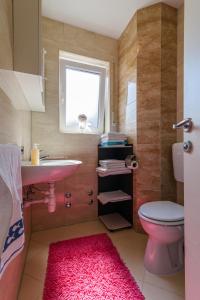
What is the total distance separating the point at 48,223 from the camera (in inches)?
72.4

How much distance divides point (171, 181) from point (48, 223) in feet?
4.52

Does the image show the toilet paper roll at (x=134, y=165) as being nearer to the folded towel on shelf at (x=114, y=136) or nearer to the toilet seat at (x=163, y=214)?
the folded towel on shelf at (x=114, y=136)

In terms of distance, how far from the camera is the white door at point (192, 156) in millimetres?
703

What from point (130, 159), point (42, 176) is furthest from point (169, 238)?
point (42, 176)

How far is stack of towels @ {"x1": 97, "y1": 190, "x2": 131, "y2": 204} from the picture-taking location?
1.83 m

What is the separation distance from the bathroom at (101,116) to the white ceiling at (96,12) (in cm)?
1

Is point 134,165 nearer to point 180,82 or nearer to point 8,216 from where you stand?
point 180,82

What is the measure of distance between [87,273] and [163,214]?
2.26 feet

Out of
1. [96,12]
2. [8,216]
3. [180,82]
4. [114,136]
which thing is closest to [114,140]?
[114,136]

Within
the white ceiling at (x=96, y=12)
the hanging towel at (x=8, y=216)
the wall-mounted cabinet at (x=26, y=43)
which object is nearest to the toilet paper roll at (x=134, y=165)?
the wall-mounted cabinet at (x=26, y=43)

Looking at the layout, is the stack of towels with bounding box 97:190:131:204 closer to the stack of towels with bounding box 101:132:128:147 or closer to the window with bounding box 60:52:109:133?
the stack of towels with bounding box 101:132:128:147

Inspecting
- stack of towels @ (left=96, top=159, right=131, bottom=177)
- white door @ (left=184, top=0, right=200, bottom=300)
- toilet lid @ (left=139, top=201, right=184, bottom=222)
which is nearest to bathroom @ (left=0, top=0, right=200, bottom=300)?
stack of towels @ (left=96, top=159, right=131, bottom=177)

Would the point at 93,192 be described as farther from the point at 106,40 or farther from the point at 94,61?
the point at 106,40

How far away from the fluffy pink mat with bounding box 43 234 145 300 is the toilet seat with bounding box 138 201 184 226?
426 mm
